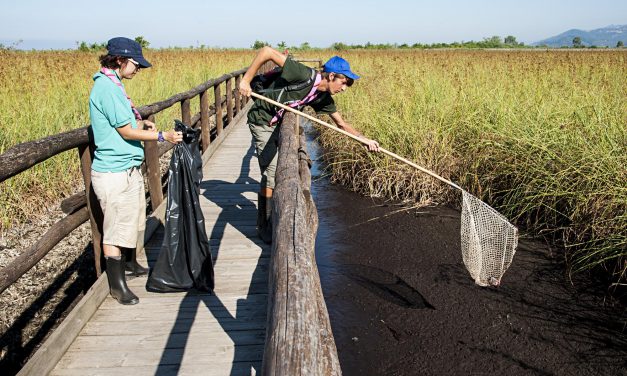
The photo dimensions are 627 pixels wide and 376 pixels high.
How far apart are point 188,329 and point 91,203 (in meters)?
0.97

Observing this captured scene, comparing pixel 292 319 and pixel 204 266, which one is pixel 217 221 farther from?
pixel 292 319

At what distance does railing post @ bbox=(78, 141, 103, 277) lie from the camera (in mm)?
3094

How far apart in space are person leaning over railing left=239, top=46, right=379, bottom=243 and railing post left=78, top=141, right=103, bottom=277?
3.94ft

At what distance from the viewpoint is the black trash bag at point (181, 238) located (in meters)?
3.30

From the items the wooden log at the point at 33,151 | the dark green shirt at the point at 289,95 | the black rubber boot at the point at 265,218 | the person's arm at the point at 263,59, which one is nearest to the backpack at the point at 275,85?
the dark green shirt at the point at 289,95

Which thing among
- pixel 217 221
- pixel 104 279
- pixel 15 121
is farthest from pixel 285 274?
pixel 15 121

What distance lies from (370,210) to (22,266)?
4.60 metres

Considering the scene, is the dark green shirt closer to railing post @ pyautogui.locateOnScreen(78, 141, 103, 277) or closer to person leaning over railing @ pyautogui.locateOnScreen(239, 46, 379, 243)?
person leaning over railing @ pyautogui.locateOnScreen(239, 46, 379, 243)

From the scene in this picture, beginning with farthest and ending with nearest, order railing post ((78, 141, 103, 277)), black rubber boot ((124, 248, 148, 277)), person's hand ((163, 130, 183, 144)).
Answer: black rubber boot ((124, 248, 148, 277)), railing post ((78, 141, 103, 277)), person's hand ((163, 130, 183, 144))

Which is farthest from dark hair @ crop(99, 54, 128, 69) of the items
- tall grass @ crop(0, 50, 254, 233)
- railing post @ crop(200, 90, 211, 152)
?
railing post @ crop(200, 90, 211, 152)

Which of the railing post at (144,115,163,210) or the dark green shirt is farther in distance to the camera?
the railing post at (144,115,163,210)

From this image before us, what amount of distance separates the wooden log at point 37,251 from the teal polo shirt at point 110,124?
0.36 meters

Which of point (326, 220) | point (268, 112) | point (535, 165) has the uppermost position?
point (268, 112)

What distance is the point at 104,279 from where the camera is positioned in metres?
3.28
